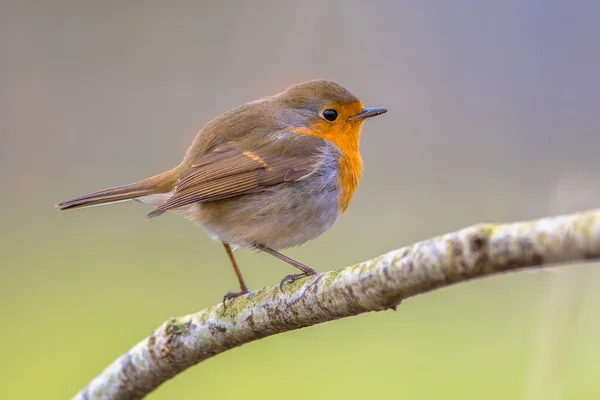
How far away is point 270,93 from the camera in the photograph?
736 cm

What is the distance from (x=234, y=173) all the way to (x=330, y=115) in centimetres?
71

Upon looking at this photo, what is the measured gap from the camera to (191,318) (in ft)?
9.59

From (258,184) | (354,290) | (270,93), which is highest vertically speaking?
(270,93)

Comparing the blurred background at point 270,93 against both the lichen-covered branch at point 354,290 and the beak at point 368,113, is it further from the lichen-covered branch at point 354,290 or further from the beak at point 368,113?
the lichen-covered branch at point 354,290

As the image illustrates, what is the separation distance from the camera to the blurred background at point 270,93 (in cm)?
A: 520

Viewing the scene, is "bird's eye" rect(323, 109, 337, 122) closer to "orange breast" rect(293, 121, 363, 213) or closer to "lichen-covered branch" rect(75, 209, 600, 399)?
"orange breast" rect(293, 121, 363, 213)

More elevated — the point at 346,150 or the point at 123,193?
the point at 123,193

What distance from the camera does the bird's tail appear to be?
365cm

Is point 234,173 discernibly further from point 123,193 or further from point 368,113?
point 368,113

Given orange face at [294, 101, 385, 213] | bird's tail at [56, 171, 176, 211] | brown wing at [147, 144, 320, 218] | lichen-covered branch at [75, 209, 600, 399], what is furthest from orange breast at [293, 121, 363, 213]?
lichen-covered branch at [75, 209, 600, 399]

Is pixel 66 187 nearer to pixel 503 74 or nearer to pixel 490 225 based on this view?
pixel 503 74

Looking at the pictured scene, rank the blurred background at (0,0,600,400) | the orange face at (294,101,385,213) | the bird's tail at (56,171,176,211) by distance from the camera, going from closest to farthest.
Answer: the bird's tail at (56,171,176,211) < the orange face at (294,101,385,213) < the blurred background at (0,0,600,400)

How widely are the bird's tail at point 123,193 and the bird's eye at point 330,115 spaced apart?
2.89ft

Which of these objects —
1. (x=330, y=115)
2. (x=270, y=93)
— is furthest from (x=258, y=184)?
(x=270, y=93)
